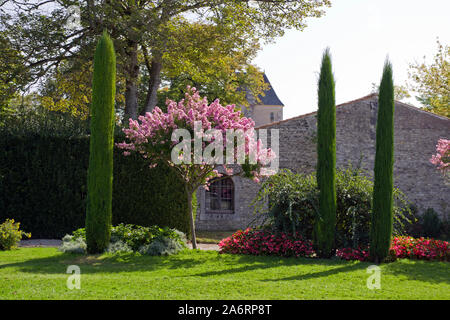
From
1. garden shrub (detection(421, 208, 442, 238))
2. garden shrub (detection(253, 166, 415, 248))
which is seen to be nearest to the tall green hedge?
garden shrub (detection(253, 166, 415, 248))

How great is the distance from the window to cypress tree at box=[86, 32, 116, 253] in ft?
28.3

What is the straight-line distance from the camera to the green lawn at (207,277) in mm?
5852

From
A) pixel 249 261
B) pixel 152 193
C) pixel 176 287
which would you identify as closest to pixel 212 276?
pixel 176 287

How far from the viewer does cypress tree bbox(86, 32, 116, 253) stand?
9359 mm

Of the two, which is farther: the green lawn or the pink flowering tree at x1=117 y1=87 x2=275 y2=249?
the pink flowering tree at x1=117 y1=87 x2=275 y2=249

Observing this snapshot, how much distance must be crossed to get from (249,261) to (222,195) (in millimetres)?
8970

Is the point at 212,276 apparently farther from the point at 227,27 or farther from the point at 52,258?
the point at 227,27

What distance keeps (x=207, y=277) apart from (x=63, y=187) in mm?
6828

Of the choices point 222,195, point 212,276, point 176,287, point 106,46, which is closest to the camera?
point 176,287

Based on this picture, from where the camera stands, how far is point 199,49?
16.0 m

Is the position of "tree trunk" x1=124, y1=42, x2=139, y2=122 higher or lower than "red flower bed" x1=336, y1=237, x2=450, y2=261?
higher

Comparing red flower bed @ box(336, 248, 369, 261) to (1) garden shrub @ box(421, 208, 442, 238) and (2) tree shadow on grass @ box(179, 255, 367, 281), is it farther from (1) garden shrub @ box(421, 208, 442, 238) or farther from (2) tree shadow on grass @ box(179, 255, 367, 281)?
(1) garden shrub @ box(421, 208, 442, 238)

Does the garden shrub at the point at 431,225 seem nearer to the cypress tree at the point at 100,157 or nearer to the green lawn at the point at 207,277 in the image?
the green lawn at the point at 207,277

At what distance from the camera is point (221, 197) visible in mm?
17953
